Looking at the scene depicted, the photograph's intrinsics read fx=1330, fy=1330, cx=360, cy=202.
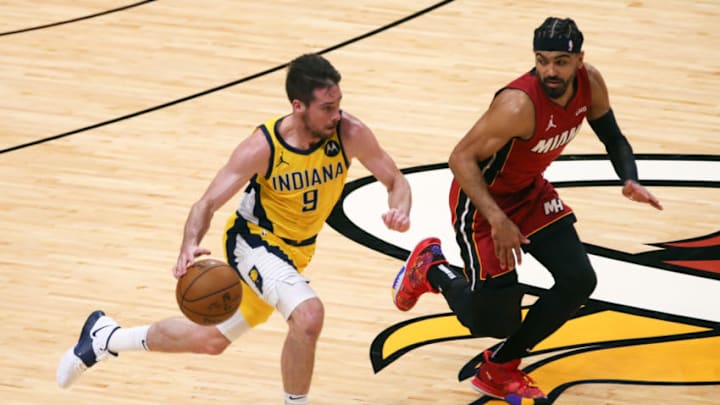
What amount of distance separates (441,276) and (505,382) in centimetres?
70

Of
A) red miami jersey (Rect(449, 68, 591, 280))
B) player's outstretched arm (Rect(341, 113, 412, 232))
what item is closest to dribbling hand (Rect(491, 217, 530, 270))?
red miami jersey (Rect(449, 68, 591, 280))

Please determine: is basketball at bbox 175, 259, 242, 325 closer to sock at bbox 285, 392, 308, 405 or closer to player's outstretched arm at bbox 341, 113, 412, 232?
sock at bbox 285, 392, 308, 405

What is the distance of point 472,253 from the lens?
22.0 feet

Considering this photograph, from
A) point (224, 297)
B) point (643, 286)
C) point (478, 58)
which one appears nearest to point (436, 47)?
point (478, 58)

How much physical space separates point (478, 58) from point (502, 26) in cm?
93

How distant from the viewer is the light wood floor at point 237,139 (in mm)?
7039

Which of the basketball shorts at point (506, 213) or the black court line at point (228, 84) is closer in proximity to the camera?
the basketball shorts at point (506, 213)

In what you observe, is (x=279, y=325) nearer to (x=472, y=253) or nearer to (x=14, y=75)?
(x=472, y=253)

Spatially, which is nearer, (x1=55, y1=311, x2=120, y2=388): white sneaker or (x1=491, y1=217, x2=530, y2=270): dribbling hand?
(x1=491, y1=217, x2=530, y2=270): dribbling hand

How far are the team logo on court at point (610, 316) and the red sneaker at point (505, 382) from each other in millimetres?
79

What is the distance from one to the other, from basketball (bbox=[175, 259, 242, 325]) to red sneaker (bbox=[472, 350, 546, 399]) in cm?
142

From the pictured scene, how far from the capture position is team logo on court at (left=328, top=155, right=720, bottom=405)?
6992 mm

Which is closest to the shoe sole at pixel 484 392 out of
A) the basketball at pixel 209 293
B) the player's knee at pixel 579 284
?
the player's knee at pixel 579 284

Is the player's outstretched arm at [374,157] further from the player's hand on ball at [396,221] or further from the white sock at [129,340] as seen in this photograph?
the white sock at [129,340]
